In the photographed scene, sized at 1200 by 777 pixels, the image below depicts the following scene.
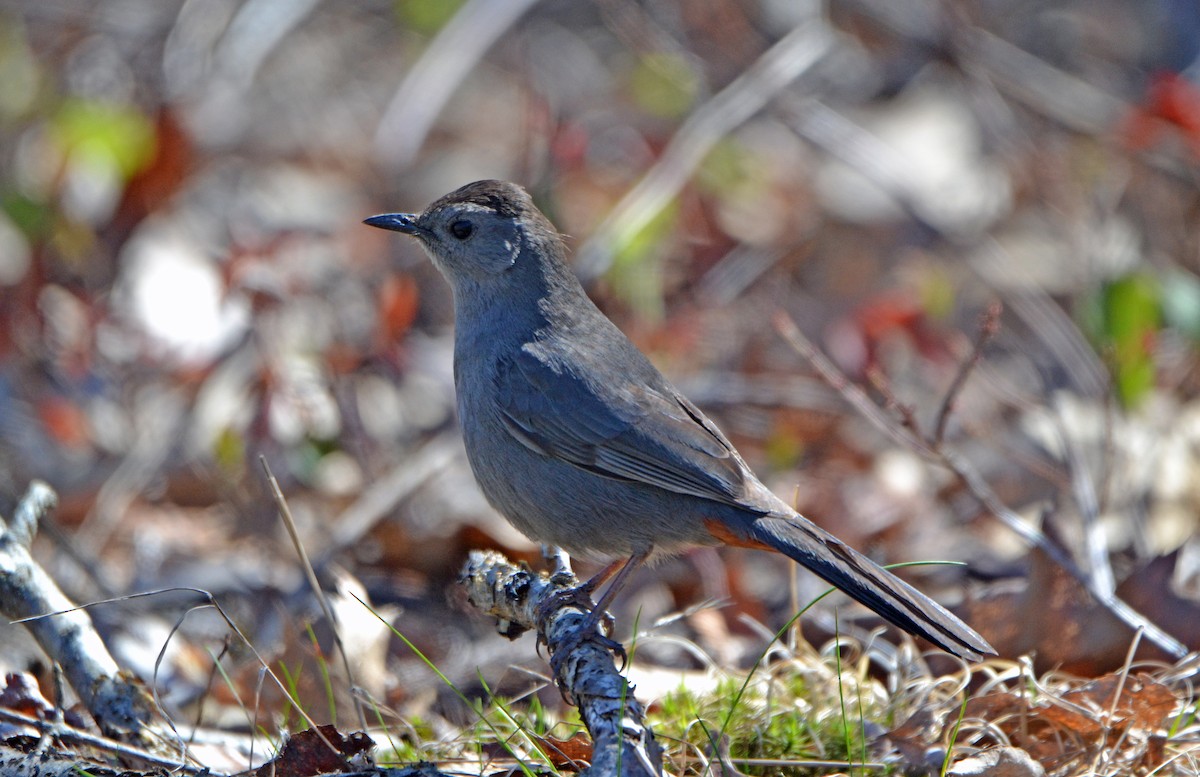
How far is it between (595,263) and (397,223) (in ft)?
5.81

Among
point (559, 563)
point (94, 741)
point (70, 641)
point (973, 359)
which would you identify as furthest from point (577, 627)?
point (973, 359)

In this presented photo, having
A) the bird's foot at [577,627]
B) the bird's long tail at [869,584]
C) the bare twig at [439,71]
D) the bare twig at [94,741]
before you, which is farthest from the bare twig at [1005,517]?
the bare twig at [439,71]

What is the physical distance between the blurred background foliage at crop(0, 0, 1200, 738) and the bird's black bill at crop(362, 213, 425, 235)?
97 cm

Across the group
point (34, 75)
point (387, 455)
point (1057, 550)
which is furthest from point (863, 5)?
point (34, 75)

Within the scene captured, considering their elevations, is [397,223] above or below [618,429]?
above

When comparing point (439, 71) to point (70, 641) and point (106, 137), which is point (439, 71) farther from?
point (70, 641)

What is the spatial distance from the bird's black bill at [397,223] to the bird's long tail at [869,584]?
69.4 inches

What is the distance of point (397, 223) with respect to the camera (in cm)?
451

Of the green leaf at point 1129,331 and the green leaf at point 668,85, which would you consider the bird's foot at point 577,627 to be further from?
the green leaf at point 668,85

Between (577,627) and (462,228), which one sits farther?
(462,228)

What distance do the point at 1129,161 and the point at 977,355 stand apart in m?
4.49

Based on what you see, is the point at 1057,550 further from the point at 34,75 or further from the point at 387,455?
the point at 34,75

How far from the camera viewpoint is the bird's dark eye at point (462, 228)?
450 cm

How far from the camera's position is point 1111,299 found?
522 cm
